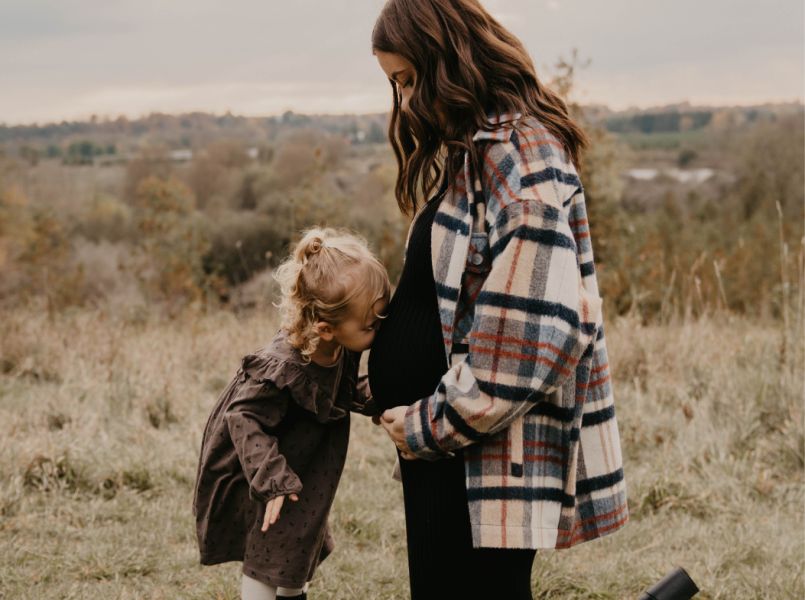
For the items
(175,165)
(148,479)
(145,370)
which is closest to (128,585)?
(148,479)

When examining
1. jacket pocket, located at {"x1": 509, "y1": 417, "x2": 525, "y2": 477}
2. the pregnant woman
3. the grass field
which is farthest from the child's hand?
the grass field

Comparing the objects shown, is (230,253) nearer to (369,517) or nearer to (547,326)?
(369,517)

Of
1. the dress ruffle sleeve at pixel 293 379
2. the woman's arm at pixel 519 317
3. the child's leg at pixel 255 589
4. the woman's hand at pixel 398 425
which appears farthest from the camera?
the child's leg at pixel 255 589

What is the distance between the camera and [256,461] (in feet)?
6.75

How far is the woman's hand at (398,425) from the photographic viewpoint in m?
1.75

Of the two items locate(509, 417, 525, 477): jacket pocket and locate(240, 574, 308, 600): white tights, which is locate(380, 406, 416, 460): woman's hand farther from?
locate(240, 574, 308, 600): white tights

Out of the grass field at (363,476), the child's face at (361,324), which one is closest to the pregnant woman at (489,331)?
the child's face at (361,324)

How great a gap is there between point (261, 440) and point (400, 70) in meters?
0.93

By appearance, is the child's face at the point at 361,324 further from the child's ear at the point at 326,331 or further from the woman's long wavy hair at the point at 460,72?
the woman's long wavy hair at the point at 460,72

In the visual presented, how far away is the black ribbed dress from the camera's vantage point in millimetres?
1771

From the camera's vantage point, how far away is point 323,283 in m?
2.01

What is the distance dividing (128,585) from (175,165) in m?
→ 22.6

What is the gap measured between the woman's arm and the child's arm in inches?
21.4

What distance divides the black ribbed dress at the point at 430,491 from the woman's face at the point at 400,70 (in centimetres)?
25
